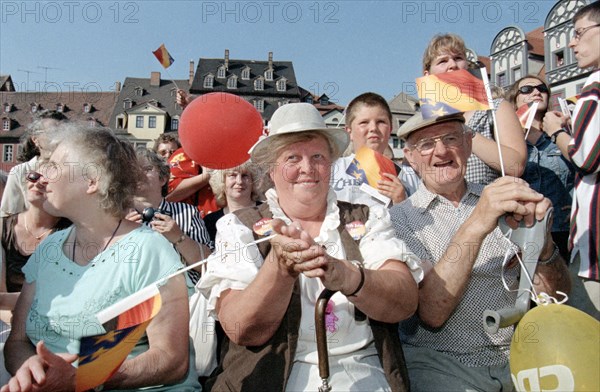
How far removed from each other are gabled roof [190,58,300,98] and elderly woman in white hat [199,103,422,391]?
46518 mm

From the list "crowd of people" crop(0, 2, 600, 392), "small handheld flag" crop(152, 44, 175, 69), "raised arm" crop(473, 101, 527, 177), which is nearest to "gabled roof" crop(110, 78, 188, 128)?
"small handheld flag" crop(152, 44, 175, 69)

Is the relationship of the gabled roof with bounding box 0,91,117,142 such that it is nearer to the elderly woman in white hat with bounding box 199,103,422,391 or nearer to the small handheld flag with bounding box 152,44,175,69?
the small handheld flag with bounding box 152,44,175,69

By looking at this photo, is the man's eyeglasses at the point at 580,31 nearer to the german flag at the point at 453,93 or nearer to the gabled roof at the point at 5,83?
the german flag at the point at 453,93

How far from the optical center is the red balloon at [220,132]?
4.09 meters

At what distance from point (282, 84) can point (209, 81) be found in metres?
6.70

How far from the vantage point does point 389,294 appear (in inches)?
89.0

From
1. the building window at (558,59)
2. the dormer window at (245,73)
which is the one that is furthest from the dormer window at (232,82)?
the building window at (558,59)

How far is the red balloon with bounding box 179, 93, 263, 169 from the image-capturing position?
409 cm

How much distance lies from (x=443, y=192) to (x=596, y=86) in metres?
0.94

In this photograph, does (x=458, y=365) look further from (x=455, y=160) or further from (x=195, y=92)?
(x=195, y=92)

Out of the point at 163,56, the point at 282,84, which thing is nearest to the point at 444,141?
the point at 163,56

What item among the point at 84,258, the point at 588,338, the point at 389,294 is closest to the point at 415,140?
the point at 389,294

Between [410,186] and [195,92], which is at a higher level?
[195,92]

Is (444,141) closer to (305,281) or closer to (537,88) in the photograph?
(305,281)
